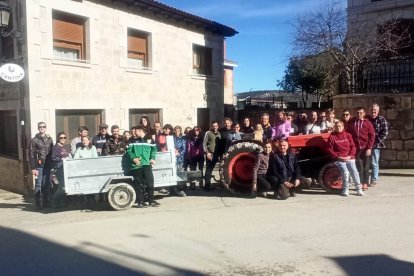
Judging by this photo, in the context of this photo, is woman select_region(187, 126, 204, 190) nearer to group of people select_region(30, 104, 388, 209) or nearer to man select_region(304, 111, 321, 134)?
group of people select_region(30, 104, 388, 209)

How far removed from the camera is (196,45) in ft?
49.9

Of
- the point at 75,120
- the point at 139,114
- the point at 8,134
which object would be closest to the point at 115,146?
the point at 75,120

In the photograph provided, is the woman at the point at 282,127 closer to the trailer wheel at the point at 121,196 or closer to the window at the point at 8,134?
the trailer wheel at the point at 121,196

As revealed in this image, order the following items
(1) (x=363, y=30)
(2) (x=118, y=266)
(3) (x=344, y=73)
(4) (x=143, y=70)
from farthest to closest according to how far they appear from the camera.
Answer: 1. (1) (x=363, y=30)
2. (3) (x=344, y=73)
3. (4) (x=143, y=70)
4. (2) (x=118, y=266)

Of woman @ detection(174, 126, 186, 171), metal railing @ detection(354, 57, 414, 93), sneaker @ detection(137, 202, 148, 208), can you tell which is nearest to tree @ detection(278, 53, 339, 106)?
metal railing @ detection(354, 57, 414, 93)

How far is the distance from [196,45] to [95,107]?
5.34 meters

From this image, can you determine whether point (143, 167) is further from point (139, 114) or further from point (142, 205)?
point (139, 114)

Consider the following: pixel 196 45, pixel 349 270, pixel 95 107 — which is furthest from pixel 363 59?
pixel 349 270

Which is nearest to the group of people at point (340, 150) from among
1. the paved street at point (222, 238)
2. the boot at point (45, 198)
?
the paved street at point (222, 238)

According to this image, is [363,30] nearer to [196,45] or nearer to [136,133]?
[196,45]

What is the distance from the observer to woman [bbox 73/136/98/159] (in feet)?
26.9

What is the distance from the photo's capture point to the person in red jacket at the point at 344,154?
8.28 metres

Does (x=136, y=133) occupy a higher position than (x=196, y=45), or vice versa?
(x=196, y=45)

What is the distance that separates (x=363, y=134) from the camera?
8.77 metres
